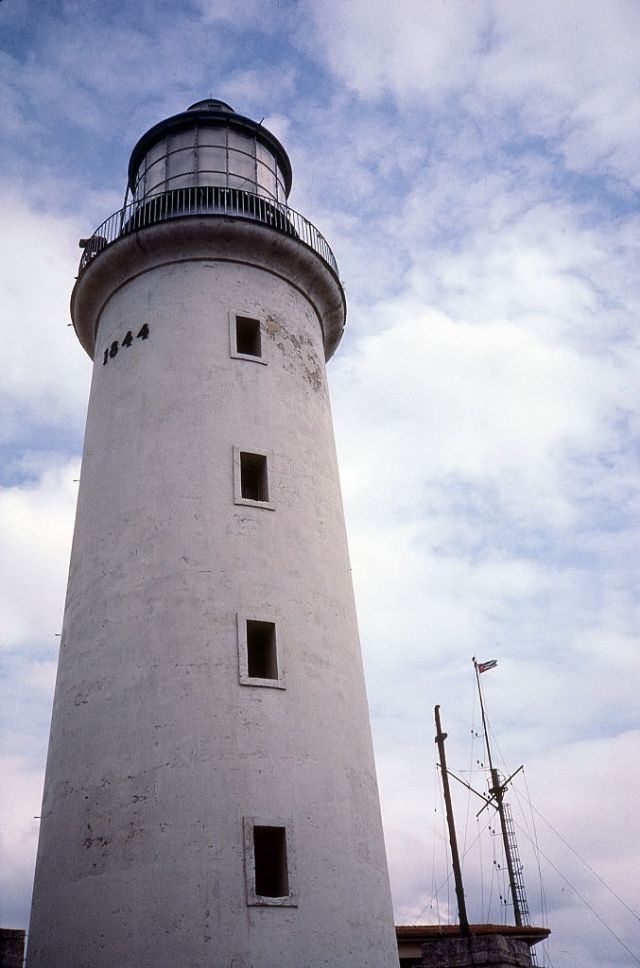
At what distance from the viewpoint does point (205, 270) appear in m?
22.3

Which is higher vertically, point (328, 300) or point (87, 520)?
point (328, 300)

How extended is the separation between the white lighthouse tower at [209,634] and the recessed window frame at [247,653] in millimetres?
43

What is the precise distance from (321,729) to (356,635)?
2828 mm

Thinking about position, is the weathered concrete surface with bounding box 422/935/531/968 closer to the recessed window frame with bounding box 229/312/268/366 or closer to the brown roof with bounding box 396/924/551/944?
the brown roof with bounding box 396/924/551/944

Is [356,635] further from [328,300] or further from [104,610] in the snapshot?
[328,300]

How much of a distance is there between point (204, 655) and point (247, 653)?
95 centimetres

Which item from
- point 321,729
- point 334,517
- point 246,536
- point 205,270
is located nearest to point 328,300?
point 205,270

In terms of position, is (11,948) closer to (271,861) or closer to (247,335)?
(271,861)

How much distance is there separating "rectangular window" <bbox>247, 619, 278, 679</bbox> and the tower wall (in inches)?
8.4

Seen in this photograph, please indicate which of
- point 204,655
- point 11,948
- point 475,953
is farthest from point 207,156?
point 475,953

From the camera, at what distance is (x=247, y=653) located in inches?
696

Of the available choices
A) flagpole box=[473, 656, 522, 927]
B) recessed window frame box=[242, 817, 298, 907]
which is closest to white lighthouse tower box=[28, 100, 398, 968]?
recessed window frame box=[242, 817, 298, 907]

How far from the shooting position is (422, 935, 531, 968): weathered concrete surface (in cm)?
1877

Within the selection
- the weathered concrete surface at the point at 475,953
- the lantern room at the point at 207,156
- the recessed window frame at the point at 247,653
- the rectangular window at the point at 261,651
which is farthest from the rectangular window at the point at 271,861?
the lantern room at the point at 207,156
